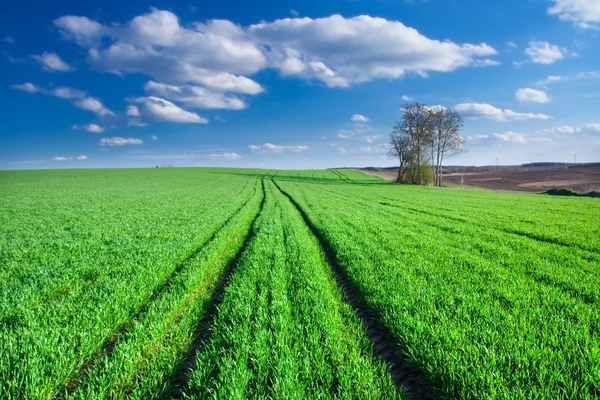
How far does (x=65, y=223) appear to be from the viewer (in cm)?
1530

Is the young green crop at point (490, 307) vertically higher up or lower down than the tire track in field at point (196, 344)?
higher up

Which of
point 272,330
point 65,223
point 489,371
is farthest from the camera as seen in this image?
point 65,223

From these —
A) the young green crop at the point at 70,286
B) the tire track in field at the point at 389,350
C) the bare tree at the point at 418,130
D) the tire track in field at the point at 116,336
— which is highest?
the bare tree at the point at 418,130

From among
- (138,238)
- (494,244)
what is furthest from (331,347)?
(138,238)

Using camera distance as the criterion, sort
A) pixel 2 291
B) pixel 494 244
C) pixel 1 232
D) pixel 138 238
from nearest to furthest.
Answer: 1. pixel 2 291
2. pixel 494 244
3. pixel 138 238
4. pixel 1 232

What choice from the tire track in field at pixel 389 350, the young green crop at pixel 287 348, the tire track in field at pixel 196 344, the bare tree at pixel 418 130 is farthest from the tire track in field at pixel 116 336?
the bare tree at pixel 418 130

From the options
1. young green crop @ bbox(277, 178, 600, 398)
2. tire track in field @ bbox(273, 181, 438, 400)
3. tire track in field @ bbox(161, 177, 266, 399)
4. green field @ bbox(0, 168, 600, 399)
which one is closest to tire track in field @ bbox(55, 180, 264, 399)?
green field @ bbox(0, 168, 600, 399)

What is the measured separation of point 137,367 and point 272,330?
192 centimetres

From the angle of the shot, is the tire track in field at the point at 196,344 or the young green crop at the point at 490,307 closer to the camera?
the young green crop at the point at 490,307

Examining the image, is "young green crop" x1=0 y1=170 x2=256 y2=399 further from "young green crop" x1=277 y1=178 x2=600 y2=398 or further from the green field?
"young green crop" x1=277 y1=178 x2=600 y2=398

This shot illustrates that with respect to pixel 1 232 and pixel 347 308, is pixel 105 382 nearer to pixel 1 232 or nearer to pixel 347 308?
pixel 347 308

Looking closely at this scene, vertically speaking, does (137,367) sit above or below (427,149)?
below

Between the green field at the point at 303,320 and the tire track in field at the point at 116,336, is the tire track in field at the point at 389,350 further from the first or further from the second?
the tire track in field at the point at 116,336

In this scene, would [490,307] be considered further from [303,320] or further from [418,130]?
[418,130]
